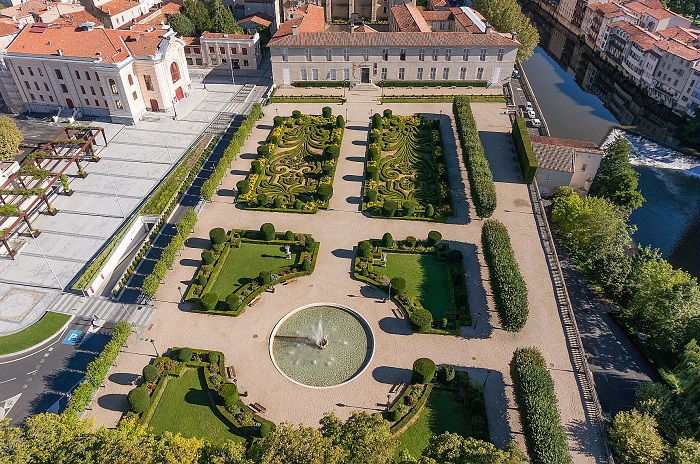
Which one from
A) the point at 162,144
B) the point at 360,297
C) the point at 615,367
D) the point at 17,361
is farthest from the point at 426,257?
the point at 162,144

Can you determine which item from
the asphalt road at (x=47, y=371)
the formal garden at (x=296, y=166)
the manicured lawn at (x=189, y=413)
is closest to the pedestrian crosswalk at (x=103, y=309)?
the asphalt road at (x=47, y=371)

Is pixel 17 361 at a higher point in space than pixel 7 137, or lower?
lower

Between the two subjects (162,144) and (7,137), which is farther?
(162,144)

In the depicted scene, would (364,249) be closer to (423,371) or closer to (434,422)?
(423,371)

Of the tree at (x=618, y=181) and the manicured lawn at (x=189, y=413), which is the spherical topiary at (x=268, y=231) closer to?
the manicured lawn at (x=189, y=413)

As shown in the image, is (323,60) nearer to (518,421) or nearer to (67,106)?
(67,106)

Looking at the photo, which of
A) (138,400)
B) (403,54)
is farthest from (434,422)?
(403,54)

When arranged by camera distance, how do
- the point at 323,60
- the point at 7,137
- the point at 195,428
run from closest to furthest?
the point at 195,428 → the point at 7,137 → the point at 323,60
